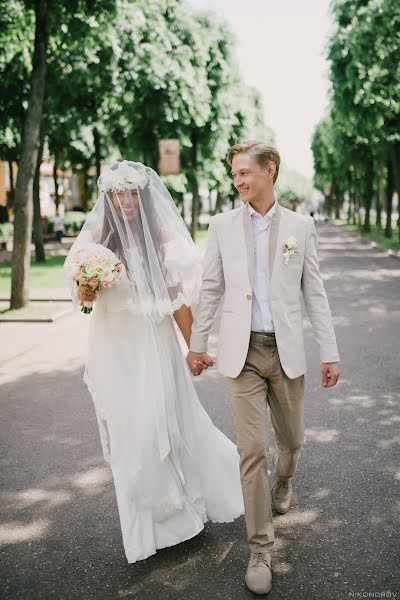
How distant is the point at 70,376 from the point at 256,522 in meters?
4.71

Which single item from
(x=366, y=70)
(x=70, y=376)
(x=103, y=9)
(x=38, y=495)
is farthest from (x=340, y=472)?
(x=366, y=70)

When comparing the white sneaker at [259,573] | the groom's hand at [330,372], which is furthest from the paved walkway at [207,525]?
the groom's hand at [330,372]

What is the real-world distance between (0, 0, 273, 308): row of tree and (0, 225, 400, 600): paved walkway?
6.64m

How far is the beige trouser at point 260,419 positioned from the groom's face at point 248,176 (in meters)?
0.80

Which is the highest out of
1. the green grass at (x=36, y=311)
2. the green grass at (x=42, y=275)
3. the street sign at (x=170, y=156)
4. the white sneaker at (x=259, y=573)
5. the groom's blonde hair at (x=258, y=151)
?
the street sign at (x=170, y=156)

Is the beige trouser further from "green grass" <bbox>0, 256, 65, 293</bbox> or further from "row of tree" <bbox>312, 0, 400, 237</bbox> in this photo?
"row of tree" <bbox>312, 0, 400, 237</bbox>

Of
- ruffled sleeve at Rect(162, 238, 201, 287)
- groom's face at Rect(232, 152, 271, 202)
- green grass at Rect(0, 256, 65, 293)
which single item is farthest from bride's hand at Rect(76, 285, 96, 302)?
green grass at Rect(0, 256, 65, 293)

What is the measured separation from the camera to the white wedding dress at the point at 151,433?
3504 mm

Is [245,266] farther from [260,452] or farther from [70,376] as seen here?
[70,376]

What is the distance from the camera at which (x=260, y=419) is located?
3.36m

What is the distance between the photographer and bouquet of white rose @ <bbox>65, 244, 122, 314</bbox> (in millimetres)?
3453

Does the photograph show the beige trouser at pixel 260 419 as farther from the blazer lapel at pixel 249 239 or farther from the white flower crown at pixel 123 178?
the white flower crown at pixel 123 178

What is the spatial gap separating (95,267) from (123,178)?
2.11 ft

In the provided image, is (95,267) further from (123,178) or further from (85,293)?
(123,178)
